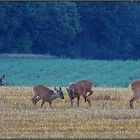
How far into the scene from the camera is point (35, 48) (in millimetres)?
71250

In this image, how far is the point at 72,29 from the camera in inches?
2899

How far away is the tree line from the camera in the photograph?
68875 millimetres

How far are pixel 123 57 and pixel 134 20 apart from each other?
3.97m

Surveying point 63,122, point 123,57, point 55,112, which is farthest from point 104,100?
point 123,57

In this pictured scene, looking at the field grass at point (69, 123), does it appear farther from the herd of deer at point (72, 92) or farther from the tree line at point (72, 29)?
the tree line at point (72, 29)

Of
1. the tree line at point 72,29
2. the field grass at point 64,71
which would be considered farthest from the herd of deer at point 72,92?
the tree line at point 72,29

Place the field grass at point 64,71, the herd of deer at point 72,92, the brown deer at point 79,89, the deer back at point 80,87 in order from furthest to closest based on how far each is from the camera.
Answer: the field grass at point 64,71 → the deer back at point 80,87 → the brown deer at point 79,89 → the herd of deer at point 72,92

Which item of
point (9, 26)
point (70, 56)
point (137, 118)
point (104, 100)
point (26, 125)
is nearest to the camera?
point (26, 125)

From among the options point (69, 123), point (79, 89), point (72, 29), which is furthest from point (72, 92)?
point (72, 29)

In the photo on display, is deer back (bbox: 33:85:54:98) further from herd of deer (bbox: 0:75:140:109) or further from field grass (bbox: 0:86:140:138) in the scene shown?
field grass (bbox: 0:86:140:138)

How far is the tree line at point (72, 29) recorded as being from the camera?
6888 centimetres

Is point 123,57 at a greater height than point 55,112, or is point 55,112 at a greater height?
point 123,57

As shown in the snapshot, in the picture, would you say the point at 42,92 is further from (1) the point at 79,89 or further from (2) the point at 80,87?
(2) the point at 80,87

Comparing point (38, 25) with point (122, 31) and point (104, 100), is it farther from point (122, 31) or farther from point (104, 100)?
point (104, 100)
